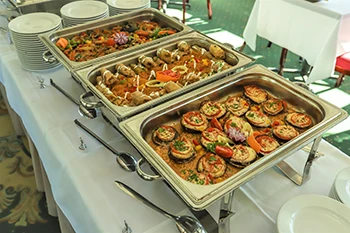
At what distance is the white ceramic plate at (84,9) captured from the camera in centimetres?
155

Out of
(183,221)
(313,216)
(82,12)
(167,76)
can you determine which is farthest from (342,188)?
(82,12)

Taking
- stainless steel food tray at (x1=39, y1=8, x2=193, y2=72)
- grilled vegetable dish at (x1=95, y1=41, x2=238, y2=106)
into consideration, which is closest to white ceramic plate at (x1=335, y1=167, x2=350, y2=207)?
grilled vegetable dish at (x1=95, y1=41, x2=238, y2=106)

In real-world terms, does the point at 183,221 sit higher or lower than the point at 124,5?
lower

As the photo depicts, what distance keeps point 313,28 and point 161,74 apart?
126cm

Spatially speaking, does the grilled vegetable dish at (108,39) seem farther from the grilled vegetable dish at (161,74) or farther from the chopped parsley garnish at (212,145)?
the chopped parsley garnish at (212,145)

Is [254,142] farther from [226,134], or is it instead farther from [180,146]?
[180,146]

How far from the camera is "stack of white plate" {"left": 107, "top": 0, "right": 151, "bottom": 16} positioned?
1.58 m

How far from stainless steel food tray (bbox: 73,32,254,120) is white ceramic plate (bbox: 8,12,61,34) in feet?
1.29

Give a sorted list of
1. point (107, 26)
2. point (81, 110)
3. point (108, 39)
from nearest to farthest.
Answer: point (81, 110)
point (108, 39)
point (107, 26)

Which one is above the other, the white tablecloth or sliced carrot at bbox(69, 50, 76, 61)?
sliced carrot at bbox(69, 50, 76, 61)

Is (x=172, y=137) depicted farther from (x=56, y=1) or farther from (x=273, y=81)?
(x=56, y=1)

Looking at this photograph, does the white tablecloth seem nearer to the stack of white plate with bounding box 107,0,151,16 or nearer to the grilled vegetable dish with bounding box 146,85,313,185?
the stack of white plate with bounding box 107,0,151,16

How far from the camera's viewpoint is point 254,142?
34.3 inches

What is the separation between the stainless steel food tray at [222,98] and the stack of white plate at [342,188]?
11 centimetres
